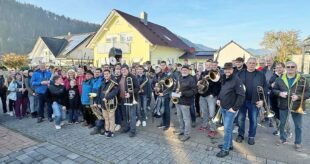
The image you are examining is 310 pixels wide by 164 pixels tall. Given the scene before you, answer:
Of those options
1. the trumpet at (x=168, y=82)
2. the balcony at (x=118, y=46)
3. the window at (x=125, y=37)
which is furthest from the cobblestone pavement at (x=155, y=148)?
the window at (x=125, y=37)

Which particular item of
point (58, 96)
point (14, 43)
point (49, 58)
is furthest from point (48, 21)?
point (58, 96)

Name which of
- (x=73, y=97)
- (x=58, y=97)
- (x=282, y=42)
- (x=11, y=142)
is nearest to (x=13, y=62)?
(x=58, y=97)

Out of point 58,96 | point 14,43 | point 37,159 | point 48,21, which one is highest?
A: point 48,21

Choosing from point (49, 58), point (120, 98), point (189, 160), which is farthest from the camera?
point (49, 58)

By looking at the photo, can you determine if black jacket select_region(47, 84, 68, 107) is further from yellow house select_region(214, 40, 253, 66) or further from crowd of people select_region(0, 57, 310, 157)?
yellow house select_region(214, 40, 253, 66)

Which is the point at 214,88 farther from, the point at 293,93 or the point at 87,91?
the point at 87,91

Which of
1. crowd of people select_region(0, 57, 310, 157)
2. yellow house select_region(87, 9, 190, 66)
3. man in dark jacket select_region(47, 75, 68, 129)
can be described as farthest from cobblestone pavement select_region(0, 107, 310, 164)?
yellow house select_region(87, 9, 190, 66)

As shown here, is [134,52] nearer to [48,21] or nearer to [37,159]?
[37,159]

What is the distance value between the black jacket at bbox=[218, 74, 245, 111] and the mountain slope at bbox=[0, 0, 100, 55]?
199ft

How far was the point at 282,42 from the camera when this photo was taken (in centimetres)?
3322

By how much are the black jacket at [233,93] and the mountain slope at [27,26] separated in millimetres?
60681

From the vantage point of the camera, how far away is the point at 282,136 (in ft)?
15.4

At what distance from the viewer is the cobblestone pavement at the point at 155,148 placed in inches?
156

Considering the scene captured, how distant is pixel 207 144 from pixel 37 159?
3.62m
